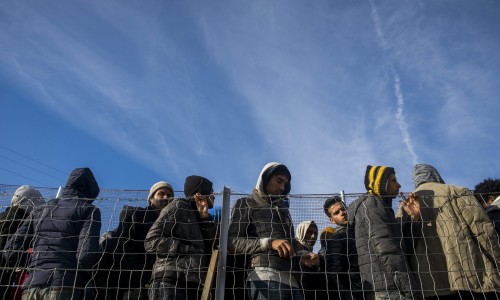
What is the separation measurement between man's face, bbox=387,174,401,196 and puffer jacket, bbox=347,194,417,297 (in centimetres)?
16

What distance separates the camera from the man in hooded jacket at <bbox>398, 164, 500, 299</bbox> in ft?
10.3

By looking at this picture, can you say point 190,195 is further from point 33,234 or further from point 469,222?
point 469,222

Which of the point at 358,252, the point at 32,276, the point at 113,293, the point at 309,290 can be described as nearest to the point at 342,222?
the point at 358,252

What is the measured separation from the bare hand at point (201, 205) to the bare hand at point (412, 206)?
1771 mm

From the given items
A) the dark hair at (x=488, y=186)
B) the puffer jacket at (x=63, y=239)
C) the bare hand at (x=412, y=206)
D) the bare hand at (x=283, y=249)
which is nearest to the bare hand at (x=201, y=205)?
the bare hand at (x=283, y=249)

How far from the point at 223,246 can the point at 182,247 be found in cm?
38

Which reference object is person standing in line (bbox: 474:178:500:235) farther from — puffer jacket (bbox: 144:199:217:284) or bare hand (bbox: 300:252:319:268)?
puffer jacket (bbox: 144:199:217:284)

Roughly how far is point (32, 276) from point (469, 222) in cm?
368

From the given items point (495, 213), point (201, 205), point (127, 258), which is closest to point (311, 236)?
point (201, 205)

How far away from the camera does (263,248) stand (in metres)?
3.16

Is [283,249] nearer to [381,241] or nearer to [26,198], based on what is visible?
[381,241]

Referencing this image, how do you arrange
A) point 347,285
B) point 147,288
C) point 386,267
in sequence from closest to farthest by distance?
point 386,267 → point 147,288 → point 347,285

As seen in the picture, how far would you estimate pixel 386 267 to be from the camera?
10.0ft

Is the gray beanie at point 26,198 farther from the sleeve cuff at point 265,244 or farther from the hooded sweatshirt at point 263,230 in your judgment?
the sleeve cuff at point 265,244
